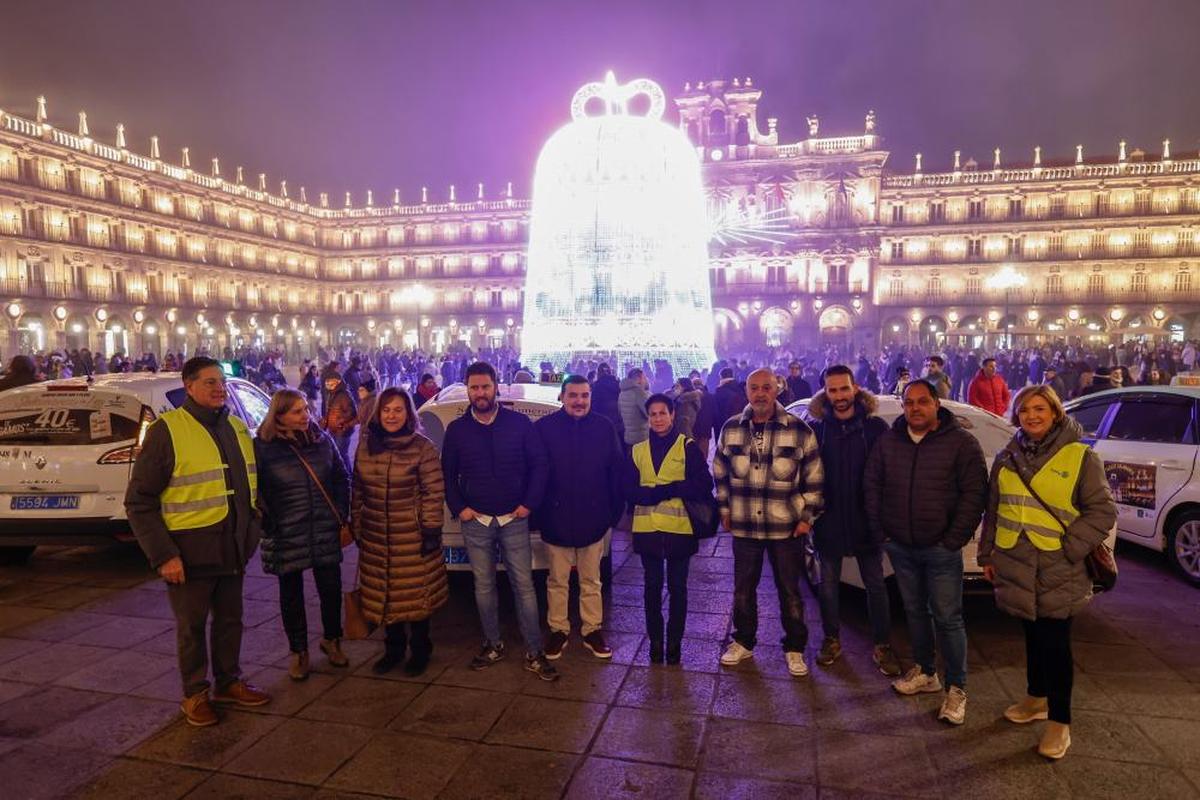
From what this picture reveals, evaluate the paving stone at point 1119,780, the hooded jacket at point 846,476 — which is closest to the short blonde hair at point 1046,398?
the hooded jacket at point 846,476

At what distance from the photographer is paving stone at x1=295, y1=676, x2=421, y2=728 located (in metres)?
3.79

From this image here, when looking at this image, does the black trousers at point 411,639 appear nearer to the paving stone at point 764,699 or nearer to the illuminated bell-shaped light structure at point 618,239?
the paving stone at point 764,699

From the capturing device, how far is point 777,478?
14.1ft

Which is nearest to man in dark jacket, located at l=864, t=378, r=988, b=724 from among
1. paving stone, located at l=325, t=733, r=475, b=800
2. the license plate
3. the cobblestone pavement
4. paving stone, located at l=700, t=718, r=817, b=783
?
the cobblestone pavement

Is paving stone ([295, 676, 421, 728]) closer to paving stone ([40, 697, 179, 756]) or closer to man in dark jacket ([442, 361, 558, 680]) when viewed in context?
man in dark jacket ([442, 361, 558, 680])

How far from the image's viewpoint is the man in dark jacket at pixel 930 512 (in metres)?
3.80

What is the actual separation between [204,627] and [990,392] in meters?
8.84

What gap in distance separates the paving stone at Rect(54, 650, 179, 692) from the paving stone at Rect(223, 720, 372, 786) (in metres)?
1.12

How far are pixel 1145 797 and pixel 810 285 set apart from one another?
46.7 meters

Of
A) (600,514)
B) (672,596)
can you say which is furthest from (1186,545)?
(600,514)

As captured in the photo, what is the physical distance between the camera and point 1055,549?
3.46 meters

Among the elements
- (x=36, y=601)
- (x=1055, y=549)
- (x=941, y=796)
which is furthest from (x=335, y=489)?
(x=1055, y=549)

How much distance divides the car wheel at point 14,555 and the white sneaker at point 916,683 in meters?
7.15

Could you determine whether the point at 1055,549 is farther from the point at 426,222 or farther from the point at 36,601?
the point at 426,222
